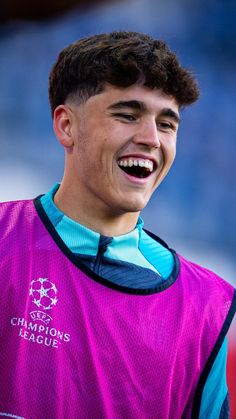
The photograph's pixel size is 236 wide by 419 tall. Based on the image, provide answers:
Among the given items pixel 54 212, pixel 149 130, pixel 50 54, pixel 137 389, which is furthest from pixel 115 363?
pixel 50 54

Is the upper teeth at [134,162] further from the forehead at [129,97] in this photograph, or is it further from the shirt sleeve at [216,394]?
the shirt sleeve at [216,394]

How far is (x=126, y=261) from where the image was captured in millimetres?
1624

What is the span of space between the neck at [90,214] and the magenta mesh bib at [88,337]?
0.07 metres

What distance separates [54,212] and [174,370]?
437 mm

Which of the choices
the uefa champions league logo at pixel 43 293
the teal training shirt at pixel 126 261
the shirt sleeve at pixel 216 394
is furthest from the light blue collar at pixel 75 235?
the shirt sleeve at pixel 216 394

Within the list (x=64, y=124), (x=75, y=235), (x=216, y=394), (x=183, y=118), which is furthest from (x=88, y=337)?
(x=183, y=118)

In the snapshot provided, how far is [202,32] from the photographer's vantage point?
2934 millimetres

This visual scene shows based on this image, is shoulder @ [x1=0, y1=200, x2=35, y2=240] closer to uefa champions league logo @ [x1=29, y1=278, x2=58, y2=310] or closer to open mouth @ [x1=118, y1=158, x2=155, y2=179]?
uefa champions league logo @ [x1=29, y1=278, x2=58, y2=310]

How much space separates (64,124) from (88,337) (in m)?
0.48

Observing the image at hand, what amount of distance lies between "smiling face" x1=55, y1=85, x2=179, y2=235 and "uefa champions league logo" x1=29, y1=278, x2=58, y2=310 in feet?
0.67

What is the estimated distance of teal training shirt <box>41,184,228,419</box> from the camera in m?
1.57

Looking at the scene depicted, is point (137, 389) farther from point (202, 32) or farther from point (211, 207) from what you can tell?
point (202, 32)

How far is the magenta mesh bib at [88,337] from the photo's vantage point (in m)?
1.42

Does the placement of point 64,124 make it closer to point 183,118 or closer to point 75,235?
point 75,235
